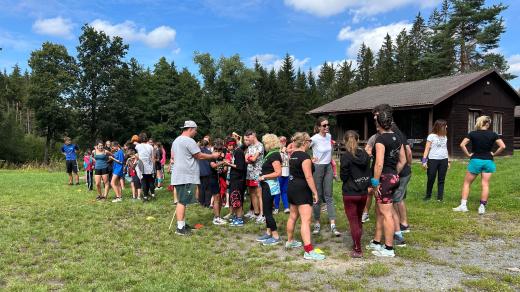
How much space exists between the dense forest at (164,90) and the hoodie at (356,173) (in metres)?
39.4

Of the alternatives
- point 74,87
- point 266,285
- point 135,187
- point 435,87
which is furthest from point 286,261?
point 74,87

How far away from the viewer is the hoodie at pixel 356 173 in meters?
5.04

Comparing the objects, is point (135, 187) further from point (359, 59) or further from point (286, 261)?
point (359, 59)

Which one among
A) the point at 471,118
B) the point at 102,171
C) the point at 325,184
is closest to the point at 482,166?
the point at 325,184

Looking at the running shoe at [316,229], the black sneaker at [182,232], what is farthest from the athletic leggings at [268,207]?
the black sneaker at [182,232]

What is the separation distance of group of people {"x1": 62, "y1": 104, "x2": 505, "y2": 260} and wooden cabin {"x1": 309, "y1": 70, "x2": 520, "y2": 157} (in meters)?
12.4

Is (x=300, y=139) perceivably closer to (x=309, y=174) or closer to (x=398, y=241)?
(x=309, y=174)

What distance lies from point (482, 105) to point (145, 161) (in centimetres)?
1965

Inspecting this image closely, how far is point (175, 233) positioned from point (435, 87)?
777 inches

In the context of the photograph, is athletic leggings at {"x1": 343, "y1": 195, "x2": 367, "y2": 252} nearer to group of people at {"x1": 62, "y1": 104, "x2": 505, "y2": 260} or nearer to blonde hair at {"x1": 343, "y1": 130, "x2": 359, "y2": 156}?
group of people at {"x1": 62, "y1": 104, "x2": 505, "y2": 260}

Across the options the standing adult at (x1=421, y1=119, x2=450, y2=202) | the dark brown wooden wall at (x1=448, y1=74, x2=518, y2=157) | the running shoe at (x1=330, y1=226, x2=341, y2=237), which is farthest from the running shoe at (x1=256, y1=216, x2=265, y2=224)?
the dark brown wooden wall at (x1=448, y1=74, x2=518, y2=157)

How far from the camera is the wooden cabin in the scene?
2022cm

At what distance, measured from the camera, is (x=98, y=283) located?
167 inches

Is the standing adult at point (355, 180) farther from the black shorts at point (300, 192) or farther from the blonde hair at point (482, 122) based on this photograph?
the blonde hair at point (482, 122)
